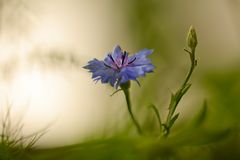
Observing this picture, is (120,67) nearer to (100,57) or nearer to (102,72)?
(102,72)

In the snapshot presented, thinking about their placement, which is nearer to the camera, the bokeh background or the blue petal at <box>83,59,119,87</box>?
the blue petal at <box>83,59,119,87</box>

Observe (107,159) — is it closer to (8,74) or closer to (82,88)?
(8,74)

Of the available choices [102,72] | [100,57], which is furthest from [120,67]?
[100,57]

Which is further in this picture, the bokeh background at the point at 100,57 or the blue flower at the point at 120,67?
the bokeh background at the point at 100,57

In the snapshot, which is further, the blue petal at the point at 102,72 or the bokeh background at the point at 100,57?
the bokeh background at the point at 100,57
